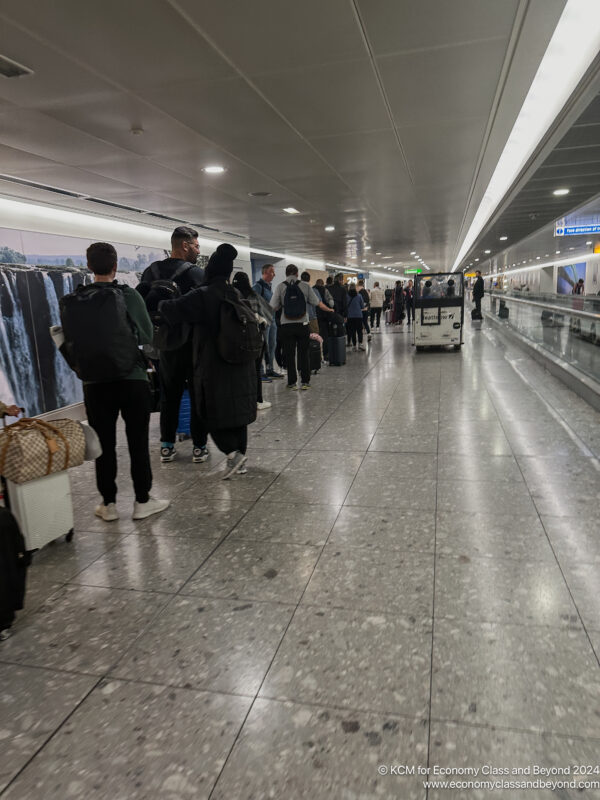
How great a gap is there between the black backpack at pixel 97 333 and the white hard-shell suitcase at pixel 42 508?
67 cm

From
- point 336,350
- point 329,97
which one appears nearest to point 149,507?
point 329,97

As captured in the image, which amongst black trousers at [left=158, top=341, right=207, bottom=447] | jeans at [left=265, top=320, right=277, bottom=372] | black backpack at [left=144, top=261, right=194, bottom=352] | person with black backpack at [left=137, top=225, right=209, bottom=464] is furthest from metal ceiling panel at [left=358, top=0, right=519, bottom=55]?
jeans at [left=265, top=320, right=277, bottom=372]

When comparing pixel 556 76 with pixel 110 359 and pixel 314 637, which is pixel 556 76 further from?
pixel 314 637

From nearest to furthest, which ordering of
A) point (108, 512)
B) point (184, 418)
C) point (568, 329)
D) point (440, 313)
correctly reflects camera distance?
point (108, 512) < point (184, 418) < point (568, 329) < point (440, 313)

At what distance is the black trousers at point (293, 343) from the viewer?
24.6ft

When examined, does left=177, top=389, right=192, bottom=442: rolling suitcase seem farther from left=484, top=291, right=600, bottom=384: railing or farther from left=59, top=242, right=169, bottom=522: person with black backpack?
left=484, top=291, right=600, bottom=384: railing

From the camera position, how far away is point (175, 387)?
4.55 m

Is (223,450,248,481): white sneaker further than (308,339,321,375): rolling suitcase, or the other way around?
(308,339,321,375): rolling suitcase

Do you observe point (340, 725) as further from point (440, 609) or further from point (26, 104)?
point (26, 104)

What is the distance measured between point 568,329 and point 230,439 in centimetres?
631

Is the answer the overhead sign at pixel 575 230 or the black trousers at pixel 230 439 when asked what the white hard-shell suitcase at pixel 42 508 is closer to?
the black trousers at pixel 230 439

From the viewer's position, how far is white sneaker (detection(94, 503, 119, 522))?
3480 mm

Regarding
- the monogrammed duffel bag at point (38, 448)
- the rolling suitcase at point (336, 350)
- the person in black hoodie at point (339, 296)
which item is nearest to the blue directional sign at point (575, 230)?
the person in black hoodie at point (339, 296)

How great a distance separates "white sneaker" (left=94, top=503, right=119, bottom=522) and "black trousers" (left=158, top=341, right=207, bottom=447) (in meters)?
1.05
